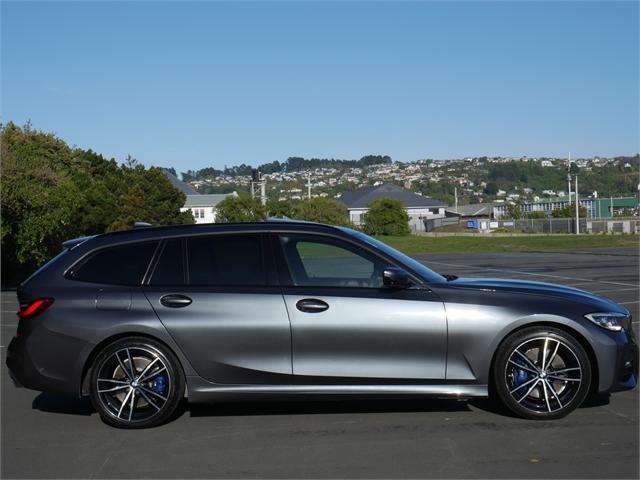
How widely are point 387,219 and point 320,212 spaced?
1364cm

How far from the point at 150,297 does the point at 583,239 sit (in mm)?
52210

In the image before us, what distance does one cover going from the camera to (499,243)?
56.3 m

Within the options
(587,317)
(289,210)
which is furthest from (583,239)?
(587,317)

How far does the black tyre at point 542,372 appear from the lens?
6.53 m

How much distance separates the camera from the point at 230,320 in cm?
662

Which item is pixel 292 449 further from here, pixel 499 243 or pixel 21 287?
pixel 499 243

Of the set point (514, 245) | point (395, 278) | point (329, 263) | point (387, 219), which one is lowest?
point (514, 245)

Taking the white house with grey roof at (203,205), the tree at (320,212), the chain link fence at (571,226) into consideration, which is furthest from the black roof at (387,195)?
the tree at (320,212)

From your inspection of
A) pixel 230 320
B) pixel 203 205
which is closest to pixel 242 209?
pixel 230 320

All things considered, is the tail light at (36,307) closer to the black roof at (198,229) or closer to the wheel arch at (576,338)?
the black roof at (198,229)

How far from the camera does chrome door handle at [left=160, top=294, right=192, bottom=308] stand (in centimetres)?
668

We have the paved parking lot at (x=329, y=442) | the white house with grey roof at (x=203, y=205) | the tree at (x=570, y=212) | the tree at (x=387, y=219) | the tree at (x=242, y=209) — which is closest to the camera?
the paved parking lot at (x=329, y=442)

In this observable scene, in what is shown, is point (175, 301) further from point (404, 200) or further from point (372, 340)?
point (404, 200)

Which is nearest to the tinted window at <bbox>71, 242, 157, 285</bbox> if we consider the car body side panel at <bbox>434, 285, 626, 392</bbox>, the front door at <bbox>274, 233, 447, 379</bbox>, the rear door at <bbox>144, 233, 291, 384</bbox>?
the rear door at <bbox>144, 233, 291, 384</bbox>
